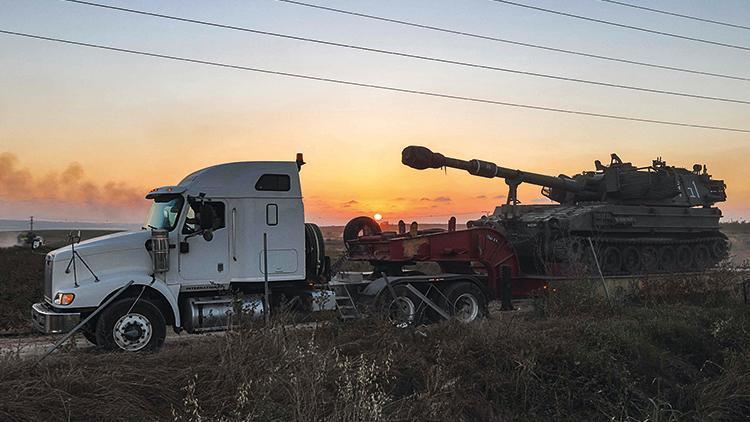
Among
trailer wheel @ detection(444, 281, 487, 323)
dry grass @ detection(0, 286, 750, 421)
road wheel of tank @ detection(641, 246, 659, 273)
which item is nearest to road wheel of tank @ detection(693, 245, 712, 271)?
road wheel of tank @ detection(641, 246, 659, 273)

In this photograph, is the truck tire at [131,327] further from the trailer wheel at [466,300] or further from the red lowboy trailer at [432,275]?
the trailer wheel at [466,300]

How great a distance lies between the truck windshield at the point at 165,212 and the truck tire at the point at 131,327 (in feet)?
4.85

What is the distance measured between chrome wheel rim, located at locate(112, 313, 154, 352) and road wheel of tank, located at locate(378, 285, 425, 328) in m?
4.04

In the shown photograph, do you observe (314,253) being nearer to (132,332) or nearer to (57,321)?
(132,332)

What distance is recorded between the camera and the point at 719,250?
22.0 m

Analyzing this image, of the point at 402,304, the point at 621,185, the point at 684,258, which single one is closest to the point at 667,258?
the point at 684,258

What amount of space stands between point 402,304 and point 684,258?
40.9 ft

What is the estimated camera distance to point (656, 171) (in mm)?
20562

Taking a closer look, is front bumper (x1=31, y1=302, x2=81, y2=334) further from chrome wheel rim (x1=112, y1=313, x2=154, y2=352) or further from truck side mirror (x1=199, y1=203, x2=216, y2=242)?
truck side mirror (x1=199, y1=203, x2=216, y2=242)

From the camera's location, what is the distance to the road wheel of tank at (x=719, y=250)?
21.8m

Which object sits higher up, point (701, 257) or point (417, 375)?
point (701, 257)

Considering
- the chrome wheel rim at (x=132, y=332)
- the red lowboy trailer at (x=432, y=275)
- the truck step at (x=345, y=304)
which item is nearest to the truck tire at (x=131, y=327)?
the chrome wheel rim at (x=132, y=332)

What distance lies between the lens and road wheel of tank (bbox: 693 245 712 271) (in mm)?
21172

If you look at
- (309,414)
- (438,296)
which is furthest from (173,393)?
(438,296)
